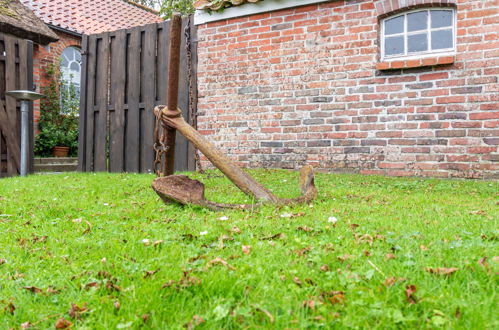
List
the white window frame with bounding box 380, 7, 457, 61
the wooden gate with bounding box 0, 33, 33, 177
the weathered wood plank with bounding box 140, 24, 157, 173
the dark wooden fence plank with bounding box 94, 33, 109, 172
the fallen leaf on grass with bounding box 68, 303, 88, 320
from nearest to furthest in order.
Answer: the fallen leaf on grass with bounding box 68, 303, 88, 320 < the white window frame with bounding box 380, 7, 457, 61 < the weathered wood plank with bounding box 140, 24, 157, 173 < the wooden gate with bounding box 0, 33, 33, 177 < the dark wooden fence plank with bounding box 94, 33, 109, 172

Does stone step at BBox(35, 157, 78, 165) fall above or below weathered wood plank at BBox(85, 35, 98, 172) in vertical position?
below

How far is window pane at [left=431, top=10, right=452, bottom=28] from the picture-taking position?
17.1 ft

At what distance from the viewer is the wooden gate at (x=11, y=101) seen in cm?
708

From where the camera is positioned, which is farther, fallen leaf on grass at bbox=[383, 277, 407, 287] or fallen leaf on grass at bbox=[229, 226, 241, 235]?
fallen leaf on grass at bbox=[229, 226, 241, 235]

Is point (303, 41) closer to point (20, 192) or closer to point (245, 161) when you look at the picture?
point (245, 161)

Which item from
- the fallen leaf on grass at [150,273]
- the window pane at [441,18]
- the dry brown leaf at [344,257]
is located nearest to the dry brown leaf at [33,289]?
the fallen leaf on grass at [150,273]

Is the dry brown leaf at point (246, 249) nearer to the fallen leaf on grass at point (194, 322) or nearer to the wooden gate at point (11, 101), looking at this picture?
the fallen leaf on grass at point (194, 322)

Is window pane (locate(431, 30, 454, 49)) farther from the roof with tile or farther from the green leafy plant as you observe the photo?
the roof with tile

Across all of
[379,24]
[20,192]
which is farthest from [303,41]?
[20,192]

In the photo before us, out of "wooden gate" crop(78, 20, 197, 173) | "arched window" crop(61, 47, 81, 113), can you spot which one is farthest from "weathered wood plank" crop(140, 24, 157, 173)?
"arched window" crop(61, 47, 81, 113)

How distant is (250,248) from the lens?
1.97 metres

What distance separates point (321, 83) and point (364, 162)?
1.23m

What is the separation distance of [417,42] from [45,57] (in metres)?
10.6

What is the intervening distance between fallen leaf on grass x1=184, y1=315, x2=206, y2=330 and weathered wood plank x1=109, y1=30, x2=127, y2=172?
6415 mm
